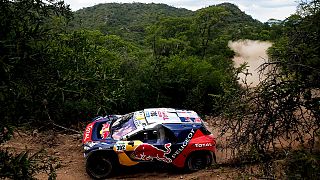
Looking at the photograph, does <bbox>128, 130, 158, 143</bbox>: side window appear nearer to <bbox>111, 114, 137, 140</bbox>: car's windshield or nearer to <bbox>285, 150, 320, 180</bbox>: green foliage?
<bbox>111, 114, 137, 140</bbox>: car's windshield

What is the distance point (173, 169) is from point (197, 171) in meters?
0.71

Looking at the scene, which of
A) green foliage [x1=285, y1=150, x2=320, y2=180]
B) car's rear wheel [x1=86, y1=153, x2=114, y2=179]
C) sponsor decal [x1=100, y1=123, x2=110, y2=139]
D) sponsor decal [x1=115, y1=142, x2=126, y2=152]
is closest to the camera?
green foliage [x1=285, y1=150, x2=320, y2=180]

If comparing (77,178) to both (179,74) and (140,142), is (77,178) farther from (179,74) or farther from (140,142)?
(179,74)

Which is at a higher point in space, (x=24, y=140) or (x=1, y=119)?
(x=1, y=119)

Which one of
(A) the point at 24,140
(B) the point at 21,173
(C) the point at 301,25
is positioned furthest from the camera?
(A) the point at 24,140

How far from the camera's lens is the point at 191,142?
440 inches

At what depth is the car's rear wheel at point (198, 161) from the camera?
11375 mm

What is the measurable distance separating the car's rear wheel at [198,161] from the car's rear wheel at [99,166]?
2.17m

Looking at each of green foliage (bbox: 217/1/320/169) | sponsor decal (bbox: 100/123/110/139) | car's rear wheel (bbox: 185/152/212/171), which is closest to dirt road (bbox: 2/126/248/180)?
car's rear wheel (bbox: 185/152/212/171)

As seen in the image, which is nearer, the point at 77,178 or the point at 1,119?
the point at 1,119

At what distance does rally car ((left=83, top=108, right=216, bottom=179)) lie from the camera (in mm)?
10812

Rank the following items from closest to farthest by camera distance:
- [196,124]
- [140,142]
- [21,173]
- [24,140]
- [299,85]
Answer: [21,173] < [299,85] < [140,142] < [196,124] < [24,140]

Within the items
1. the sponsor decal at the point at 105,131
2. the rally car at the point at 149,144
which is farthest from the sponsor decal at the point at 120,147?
the sponsor decal at the point at 105,131

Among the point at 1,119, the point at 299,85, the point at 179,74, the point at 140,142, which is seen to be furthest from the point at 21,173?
the point at 179,74
